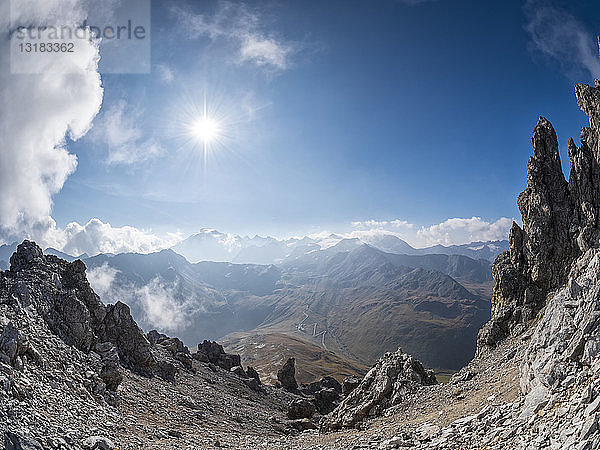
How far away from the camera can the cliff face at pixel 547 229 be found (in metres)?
49.7

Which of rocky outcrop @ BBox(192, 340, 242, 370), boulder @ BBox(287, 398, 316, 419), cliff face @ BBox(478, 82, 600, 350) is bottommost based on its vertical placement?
boulder @ BBox(287, 398, 316, 419)

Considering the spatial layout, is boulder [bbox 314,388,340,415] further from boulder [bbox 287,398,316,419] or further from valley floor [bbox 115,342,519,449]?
valley floor [bbox 115,342,519,449]

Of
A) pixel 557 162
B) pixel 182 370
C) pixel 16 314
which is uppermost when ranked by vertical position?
pixel 557 162

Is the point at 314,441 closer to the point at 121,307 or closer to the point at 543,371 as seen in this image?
the point at 543,371

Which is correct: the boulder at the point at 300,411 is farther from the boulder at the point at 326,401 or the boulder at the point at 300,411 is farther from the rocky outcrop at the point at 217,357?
the rocky outcrop at the point at 217,357

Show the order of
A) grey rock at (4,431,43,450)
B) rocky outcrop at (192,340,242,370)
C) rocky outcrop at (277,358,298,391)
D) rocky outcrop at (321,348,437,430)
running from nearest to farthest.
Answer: grey rock at (4,431,43,450), rocky outcrop at (321,348,437,430), rocky outcrop at (192,340,242,370), rocky outcrop at (277,358,298,391)

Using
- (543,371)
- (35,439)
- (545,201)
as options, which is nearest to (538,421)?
(543,371)

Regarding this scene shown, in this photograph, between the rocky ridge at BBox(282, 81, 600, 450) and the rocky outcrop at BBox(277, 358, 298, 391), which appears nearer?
the rocky ridge at BBox(282, 81, 600, 450)

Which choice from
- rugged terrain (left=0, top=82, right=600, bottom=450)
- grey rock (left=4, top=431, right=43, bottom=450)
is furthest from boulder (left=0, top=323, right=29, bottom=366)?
grey rock (left=4, top=431, right=43, bottom=450)

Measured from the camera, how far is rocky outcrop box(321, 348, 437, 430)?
39.4 meters

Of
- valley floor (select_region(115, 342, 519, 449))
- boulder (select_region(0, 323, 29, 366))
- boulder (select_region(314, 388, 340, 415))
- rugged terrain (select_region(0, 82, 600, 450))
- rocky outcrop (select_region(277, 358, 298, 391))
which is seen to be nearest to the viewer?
rugged terrain (select_region(0, 82, 600, 450))

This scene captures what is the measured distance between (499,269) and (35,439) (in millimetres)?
61957

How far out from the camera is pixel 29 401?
24422 millimetres

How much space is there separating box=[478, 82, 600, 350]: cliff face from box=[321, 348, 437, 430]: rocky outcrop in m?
12.4
